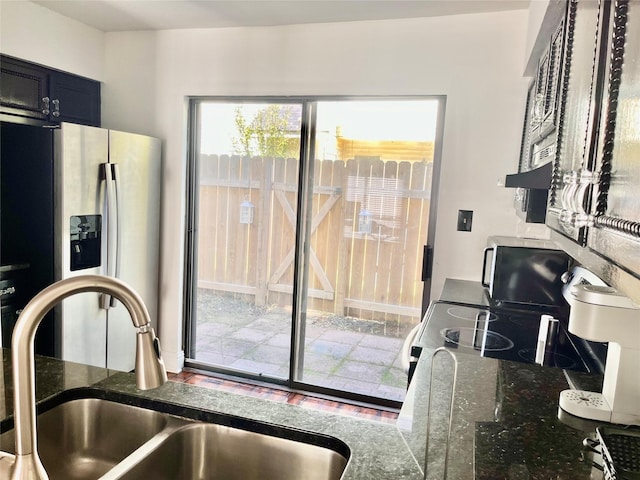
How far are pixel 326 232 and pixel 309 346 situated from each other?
0.85 meters

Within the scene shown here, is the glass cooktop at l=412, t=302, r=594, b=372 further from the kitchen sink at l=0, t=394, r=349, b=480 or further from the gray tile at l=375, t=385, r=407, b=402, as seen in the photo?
the gray tile at l=375, t=385, r=407, b=402

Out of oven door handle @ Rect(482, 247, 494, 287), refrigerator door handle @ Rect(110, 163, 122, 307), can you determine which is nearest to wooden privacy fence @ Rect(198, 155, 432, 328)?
oven door handle @ Rect(482, 247, 494, 287)

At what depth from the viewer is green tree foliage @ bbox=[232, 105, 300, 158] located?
3.46 meters

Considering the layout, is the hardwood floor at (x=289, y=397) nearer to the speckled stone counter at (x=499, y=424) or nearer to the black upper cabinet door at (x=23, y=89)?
the speckled stone counter at (x=499, y=424)

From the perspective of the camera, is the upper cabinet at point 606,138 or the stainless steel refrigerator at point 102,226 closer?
the upper cabinet at point 606,138

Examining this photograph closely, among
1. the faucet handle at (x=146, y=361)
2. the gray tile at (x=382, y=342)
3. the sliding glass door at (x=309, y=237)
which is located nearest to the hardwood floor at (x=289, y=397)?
the sliding glass door at (x=309, y=237)

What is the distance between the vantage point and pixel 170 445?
3.88 ft

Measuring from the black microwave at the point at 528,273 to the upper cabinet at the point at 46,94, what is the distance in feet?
9.81

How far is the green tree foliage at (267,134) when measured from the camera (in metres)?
3.46

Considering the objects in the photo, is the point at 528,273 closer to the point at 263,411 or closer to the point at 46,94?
the point at 263,411

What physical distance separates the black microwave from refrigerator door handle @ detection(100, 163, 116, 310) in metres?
2.34

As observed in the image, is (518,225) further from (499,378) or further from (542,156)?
(499,378)

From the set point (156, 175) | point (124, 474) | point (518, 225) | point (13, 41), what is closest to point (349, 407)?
point (518, 225)

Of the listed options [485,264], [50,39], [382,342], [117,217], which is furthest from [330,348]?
[50,39]
